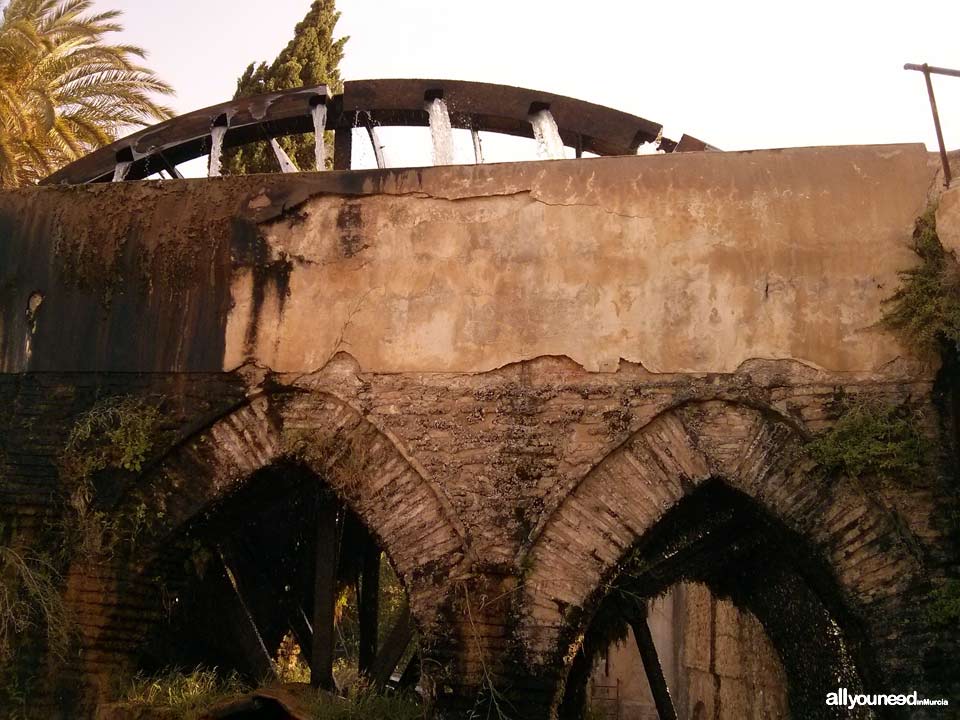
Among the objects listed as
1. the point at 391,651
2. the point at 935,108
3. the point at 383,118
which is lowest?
the point at 391,651

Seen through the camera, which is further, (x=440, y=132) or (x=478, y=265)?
(x=440, y=132)

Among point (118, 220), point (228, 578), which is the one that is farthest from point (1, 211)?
point (228, 578)

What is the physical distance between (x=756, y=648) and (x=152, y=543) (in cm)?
576

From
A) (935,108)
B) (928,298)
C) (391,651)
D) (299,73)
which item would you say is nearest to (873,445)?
(928,298)

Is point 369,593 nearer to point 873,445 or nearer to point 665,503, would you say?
point 665,503

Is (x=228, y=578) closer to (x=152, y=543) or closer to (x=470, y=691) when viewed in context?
(x=152, y=543)

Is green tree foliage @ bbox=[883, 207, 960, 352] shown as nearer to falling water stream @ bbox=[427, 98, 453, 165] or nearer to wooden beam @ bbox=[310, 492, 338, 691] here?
wooden beam @ bbox=[310, 492, 338, 691]

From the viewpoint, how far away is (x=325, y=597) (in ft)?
21.6

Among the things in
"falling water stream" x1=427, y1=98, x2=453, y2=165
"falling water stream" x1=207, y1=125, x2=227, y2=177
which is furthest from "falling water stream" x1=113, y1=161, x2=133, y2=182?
"falling water stream" x1=427, y1=98, x2=453, y2=165

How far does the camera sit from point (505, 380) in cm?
595

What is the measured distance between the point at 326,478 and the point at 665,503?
1.99 m

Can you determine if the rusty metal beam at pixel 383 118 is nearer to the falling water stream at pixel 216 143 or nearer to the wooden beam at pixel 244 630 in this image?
the falling water stream at pixel 216 143

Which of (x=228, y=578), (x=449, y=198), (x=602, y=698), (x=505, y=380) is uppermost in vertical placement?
(x=449, y=198)

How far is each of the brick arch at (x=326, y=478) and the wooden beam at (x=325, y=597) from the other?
70cm
